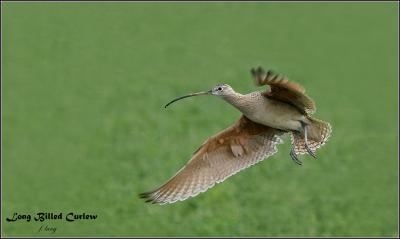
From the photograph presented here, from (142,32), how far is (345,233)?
49.5 ft

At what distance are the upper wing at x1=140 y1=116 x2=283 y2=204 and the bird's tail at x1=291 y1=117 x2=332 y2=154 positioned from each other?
0.25m

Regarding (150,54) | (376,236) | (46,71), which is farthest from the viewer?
(150,54)

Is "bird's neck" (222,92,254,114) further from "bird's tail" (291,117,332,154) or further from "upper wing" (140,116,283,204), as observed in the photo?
"upper wing" (140,116,283,204)

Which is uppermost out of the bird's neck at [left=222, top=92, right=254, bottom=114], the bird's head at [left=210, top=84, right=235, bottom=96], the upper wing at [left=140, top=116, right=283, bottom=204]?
the bird's head at [left=210, top=84, right=235, bottom=96]

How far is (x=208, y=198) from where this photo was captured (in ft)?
64.2

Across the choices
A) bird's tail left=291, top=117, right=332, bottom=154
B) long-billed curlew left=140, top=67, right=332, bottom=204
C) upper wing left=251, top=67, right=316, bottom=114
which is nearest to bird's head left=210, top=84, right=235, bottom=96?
long-billed curlew left=140, top=67, right=332, bottom=204

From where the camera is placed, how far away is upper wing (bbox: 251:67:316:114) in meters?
8.70

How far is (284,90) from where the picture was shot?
9625 millimetres

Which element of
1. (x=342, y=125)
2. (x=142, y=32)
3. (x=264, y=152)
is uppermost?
(x=142, y=32)

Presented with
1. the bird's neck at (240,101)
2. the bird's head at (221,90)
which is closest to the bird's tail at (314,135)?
the bird's neck at (240,101)

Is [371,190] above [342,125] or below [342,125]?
below

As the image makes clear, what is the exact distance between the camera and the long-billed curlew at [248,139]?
9.86 metres

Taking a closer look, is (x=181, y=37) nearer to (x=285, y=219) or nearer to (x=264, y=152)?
(x=285, y=219)

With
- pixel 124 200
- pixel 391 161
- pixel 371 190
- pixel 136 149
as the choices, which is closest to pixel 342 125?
pixel 391 161
